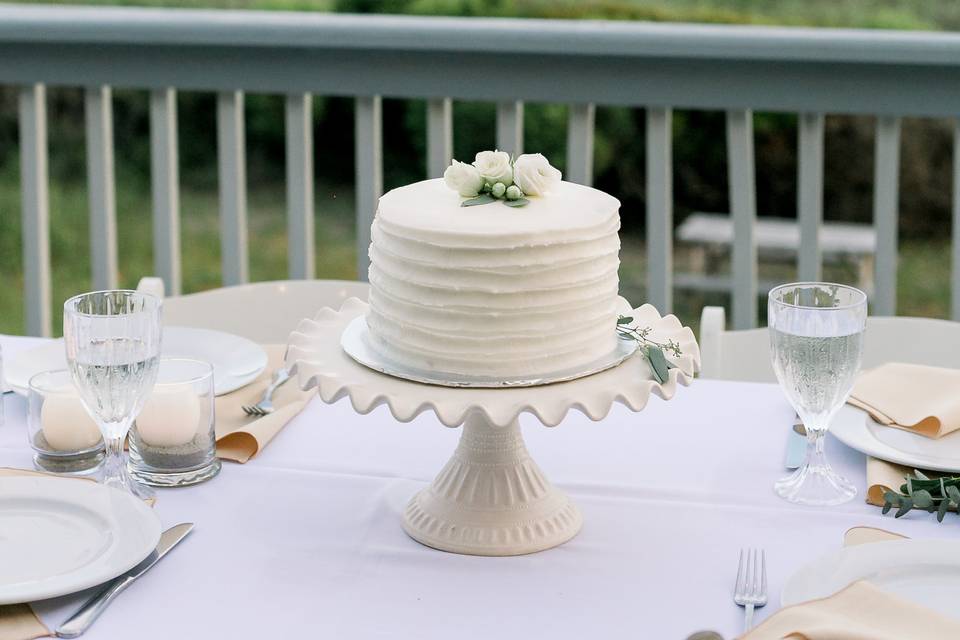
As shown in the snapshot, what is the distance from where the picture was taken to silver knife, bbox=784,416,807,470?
121 cm

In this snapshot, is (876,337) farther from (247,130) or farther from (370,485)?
(247,130)

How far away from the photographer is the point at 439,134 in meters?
2.21

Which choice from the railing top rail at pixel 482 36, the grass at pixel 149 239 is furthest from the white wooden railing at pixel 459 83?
the grass at pixel 149 239

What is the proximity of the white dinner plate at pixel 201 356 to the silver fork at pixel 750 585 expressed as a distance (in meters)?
0.60

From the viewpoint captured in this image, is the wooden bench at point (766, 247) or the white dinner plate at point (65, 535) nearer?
the white dinner plate at point (65, 535)

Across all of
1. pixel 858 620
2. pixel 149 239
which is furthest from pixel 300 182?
pixel 149 239

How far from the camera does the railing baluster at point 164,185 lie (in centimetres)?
226

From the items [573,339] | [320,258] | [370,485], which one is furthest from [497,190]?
[320,258]

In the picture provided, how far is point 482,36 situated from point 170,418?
110 centimetres

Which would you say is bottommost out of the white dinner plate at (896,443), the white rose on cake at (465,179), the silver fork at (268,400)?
the white dinner plate at (896,443)

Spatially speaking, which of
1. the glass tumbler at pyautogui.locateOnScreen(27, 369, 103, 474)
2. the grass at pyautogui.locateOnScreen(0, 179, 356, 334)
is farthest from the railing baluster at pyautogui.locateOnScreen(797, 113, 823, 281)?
the grass at pyautogui.locateOnScreen(0, 179, 356, 334)

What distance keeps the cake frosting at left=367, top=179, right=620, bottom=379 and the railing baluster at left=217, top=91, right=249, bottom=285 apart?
1.26 m

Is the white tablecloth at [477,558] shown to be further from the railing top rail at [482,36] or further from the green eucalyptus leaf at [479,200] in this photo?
the railing top rail at [482,36]

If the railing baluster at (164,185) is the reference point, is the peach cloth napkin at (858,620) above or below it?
below
